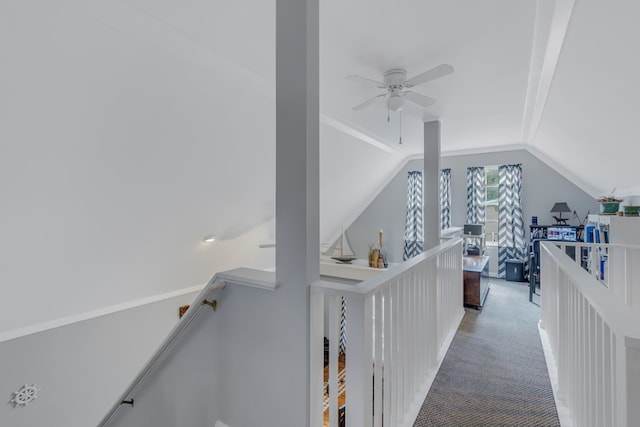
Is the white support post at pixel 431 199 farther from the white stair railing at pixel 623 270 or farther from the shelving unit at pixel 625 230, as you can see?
the shelving unit at pixel 625 230

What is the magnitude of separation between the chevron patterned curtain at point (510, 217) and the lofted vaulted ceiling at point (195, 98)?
6.10 ft

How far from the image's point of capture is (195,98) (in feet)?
8.45

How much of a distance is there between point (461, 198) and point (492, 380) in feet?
16.3

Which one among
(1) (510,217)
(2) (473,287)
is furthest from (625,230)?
(1) (510,217)

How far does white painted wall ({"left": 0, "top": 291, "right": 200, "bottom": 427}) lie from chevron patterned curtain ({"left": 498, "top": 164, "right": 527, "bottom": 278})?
6037mm

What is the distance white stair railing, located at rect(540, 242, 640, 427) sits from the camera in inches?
31.0

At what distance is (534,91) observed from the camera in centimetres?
324

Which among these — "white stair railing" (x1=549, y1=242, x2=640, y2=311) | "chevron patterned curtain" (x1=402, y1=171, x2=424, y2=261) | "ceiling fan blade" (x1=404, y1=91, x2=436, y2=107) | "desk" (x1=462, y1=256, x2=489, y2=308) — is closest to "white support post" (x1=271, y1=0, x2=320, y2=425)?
"ceiling fan blade" (x1=404, y1=91, x2=436, y2=107)

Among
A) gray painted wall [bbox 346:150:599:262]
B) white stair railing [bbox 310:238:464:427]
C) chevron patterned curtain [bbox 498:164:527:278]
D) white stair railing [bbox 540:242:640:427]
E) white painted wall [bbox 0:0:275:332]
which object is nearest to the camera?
white stair railing [bbox 540:242:640:427]

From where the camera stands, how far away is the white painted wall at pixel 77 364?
2992 mm

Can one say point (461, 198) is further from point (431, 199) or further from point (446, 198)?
point (431, 199)

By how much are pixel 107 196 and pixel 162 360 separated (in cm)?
165

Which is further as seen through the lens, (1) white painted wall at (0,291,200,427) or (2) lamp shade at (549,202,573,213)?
(2) lamp shade at (549,202,573,213)

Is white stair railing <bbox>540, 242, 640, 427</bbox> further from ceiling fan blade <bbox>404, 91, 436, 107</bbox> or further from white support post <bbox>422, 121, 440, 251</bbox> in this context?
ceiling fan blade <bbox>404, 91, 436, 107</bbox>
